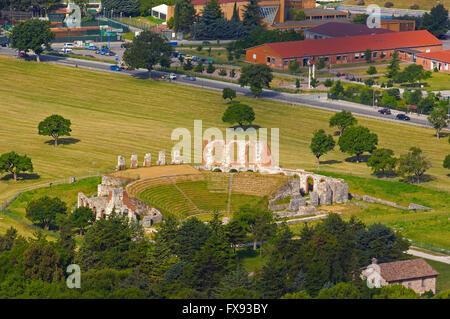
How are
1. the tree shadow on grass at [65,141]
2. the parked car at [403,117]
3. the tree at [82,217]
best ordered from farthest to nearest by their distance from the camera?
the parked car at [403,117]
the tree shadow on grass at [65,141]
the tree at [82,217]

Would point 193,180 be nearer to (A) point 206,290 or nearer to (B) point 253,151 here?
(B) point 253,151

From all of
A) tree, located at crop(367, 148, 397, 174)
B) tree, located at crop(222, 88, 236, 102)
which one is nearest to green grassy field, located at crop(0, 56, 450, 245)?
tree, located at crop(367, 148, 397, 174)

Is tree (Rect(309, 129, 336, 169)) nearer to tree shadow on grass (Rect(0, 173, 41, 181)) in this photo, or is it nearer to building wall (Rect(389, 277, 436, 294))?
tree shadow on grass (Rect(0, 173, 41, 181))

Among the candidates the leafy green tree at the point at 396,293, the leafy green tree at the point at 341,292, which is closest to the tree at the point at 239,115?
the leafy green tree at the point at 396,293

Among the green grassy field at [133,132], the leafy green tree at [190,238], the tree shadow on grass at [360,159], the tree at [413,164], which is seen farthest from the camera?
the tree shadow on grass at [360,159]

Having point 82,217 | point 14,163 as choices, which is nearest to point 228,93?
point 14,163

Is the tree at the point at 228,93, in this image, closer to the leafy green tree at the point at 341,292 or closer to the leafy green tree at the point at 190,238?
the leafy green tree at the point at 190,238

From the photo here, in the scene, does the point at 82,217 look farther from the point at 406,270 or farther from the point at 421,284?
the point at 421,284
